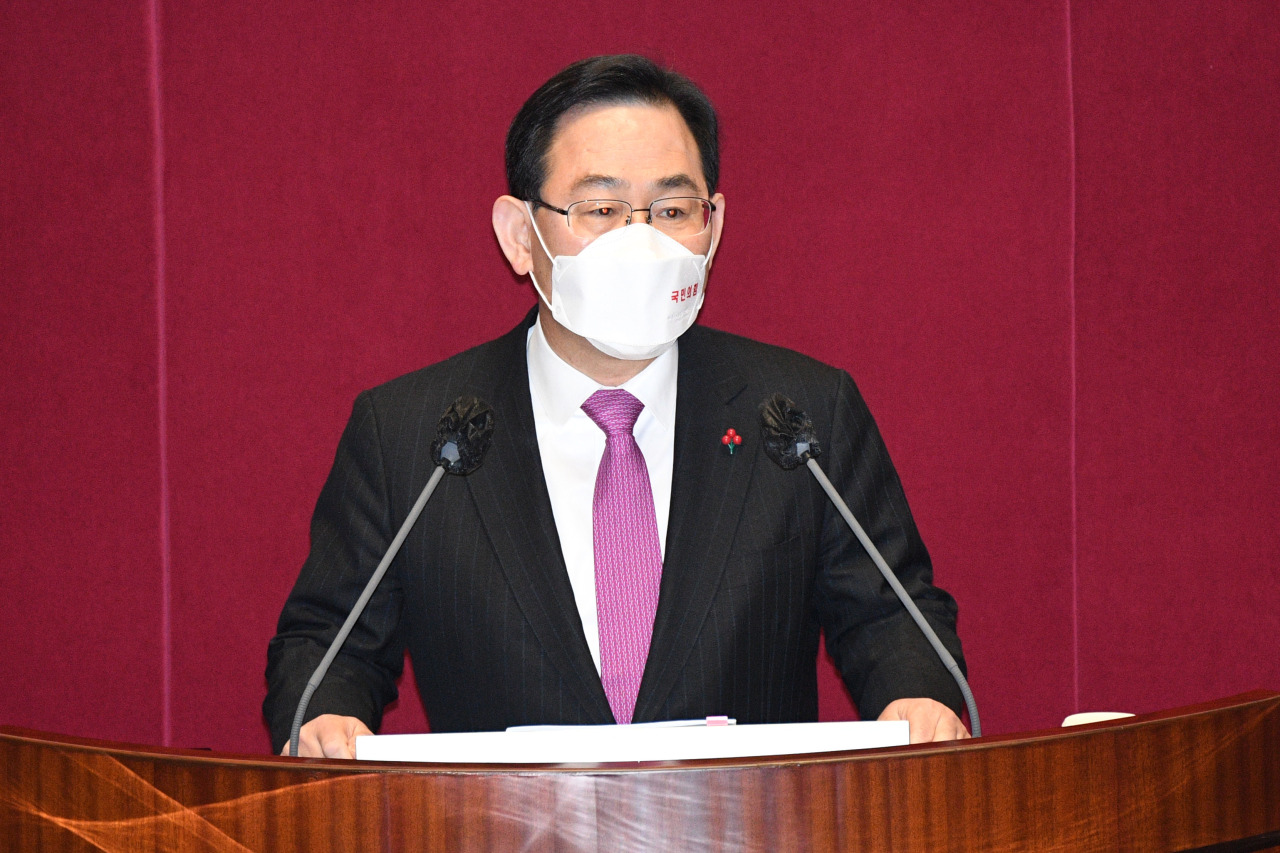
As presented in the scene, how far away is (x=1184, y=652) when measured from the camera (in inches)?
93.6

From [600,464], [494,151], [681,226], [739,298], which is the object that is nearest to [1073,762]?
[600,464]

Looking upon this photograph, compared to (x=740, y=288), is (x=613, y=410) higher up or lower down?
lower down

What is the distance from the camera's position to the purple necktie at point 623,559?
1.68m

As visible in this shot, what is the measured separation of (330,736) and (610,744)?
515mm

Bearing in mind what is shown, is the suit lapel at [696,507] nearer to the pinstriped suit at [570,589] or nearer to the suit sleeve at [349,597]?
the pinstriped suit at [570,589]

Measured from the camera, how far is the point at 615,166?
1826 millimetres

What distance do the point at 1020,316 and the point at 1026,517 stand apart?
394mm

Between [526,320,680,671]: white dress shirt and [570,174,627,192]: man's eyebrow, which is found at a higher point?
[570,174,627,192]: man's eyebrow

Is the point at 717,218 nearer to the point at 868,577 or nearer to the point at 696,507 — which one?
the point at 696,507

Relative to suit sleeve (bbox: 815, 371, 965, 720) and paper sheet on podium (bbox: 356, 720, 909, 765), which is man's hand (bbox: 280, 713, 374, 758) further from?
suit sleeve (bbox: 815, 371, 965, 720)

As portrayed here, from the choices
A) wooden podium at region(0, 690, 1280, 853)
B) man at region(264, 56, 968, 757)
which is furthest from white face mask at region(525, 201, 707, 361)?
wooden podium at region(0, 690, 1280, 853)

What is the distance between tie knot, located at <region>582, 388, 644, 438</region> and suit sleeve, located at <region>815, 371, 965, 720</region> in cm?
30

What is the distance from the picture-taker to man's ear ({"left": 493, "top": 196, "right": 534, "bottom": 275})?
195 cm

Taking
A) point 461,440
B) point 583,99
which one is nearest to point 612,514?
point 461,440
